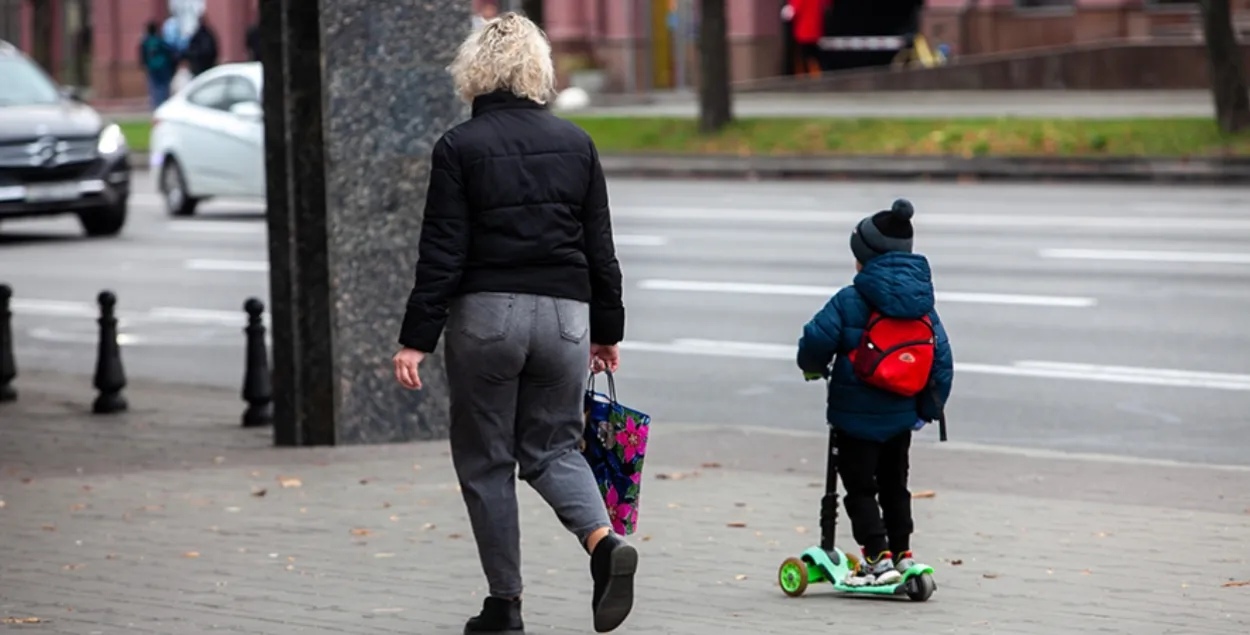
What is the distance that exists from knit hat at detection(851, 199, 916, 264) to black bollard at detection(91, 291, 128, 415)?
6152mm

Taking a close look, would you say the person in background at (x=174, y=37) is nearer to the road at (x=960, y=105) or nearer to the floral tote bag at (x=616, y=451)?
the road at (x=960, y=105)

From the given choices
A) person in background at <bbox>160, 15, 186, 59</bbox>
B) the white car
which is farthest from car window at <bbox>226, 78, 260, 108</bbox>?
person in background at <bbox>160, 15, 186, 59</bbox>

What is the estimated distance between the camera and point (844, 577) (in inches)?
271

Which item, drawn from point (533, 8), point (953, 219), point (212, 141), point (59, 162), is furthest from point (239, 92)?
point (953, 219)

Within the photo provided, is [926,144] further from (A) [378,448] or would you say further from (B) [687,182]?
(A) [378,448]

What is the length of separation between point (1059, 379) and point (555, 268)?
6.59 m

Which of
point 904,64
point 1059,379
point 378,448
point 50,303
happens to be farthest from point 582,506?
point 904,64

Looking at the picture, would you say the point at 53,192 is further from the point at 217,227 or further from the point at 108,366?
the point at 108,366

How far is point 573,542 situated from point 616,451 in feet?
5.28

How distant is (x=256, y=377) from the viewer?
11367 millimetres

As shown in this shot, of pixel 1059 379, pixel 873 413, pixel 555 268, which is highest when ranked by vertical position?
pixel 555 268

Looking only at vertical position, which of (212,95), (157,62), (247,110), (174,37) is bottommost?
(247,110)

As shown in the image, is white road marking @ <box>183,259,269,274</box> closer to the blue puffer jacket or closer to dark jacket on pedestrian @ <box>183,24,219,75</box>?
the blue puffer jacket

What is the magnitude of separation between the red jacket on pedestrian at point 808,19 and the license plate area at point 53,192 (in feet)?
66.1
